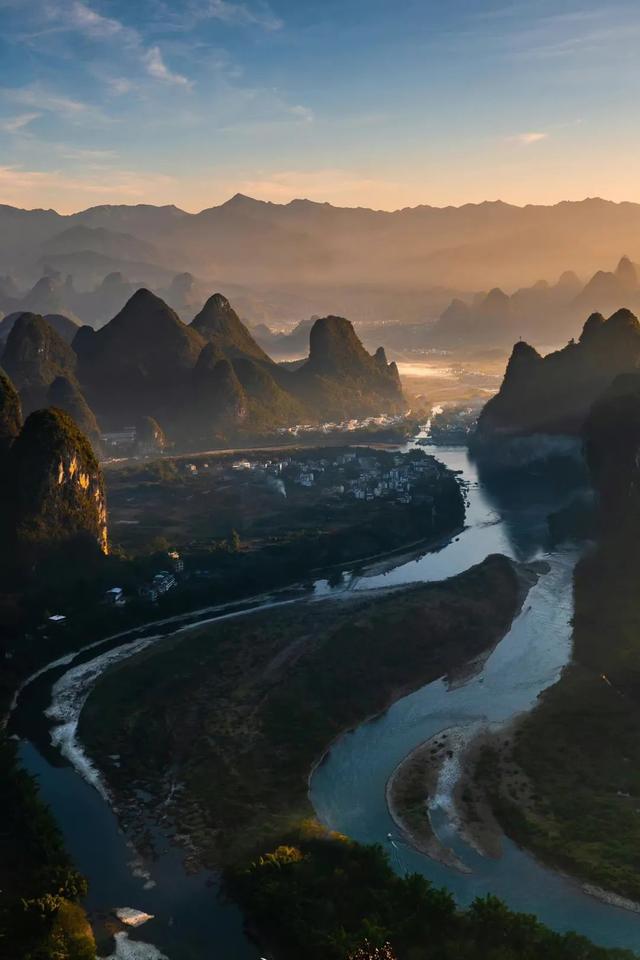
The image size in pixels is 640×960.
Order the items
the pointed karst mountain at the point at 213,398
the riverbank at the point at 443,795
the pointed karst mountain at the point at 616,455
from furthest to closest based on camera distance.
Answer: the pointed karst mountain at the point at 213,398 < the pointed karst mountain at the point at 616,455 < the riverbank at the point at 443,795

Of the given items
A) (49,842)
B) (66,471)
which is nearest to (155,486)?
(66,471)

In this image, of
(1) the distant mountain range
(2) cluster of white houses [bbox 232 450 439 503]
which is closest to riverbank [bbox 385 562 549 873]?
(2) cluster of white houses [bbox 232 450 439 503]

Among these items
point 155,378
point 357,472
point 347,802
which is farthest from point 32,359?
point 347,802

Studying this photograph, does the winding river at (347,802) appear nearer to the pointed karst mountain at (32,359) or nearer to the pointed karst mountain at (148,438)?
the pointed karst mountain at (148,438)

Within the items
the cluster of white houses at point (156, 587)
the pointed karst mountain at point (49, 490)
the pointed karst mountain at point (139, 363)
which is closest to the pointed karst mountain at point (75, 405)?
the pointed karst mountain at point (139, 363)

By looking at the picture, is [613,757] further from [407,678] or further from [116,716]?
[116,716]

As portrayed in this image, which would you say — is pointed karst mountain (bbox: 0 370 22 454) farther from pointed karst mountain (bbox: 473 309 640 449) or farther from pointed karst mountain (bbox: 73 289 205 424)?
pointed karst mountain (bbox: 73 289 205 424)
